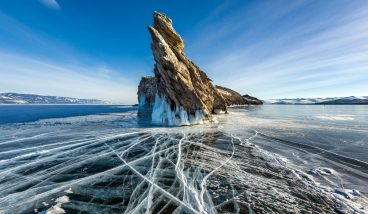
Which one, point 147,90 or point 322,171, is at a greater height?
point 147,90

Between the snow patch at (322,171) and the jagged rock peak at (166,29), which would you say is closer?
the snow patch at (322,171)

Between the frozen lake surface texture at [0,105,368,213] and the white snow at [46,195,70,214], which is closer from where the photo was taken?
the white snow at [46,195,70,214]

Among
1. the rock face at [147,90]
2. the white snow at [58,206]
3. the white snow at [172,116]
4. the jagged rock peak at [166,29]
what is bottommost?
the white snow at [58,206]

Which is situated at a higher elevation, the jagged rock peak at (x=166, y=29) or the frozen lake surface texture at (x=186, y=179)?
the jagged rock peak at (x=166, y=29)

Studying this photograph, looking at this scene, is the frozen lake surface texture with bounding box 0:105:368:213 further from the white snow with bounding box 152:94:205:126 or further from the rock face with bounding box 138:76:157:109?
the rock face with bounding box 138:76:157:109

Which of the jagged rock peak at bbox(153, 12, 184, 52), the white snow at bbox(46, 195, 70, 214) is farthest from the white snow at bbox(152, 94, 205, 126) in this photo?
the white snow at bbox(46, 195, 70, 214)

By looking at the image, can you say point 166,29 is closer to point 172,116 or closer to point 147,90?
point 172,116

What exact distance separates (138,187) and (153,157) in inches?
187

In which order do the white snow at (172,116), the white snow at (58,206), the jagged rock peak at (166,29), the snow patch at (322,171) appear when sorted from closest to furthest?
the white snow at (58,206) → the snow patch at (322,171) → the white snow at (172,116) → the jagged rock peak at (166,29)

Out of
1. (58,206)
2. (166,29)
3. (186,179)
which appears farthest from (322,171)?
(166,29)

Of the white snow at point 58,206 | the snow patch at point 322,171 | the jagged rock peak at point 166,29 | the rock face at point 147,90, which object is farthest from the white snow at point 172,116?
the rock face at point 147,90

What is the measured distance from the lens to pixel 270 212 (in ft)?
21.1

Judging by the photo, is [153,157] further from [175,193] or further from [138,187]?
[175,193]

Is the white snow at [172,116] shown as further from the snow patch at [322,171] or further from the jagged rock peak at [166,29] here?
the snow patch at [322,171]
